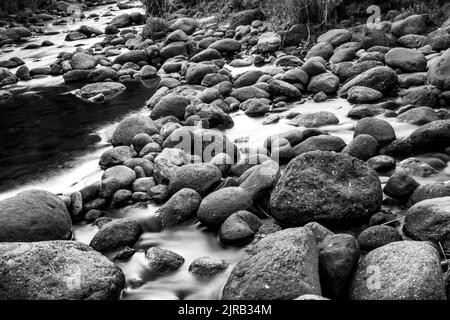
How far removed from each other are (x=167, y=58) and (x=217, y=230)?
6237 mm

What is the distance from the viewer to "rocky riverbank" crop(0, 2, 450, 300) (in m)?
2.52

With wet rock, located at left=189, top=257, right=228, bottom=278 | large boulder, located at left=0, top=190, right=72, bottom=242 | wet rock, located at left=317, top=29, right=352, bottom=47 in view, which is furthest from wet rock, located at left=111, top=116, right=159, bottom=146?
wet rock, located at left=317, top=29, right=352, bottom=47

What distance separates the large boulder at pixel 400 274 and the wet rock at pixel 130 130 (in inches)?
126

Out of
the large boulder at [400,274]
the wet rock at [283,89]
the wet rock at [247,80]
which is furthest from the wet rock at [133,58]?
the large boulder at [400,274]

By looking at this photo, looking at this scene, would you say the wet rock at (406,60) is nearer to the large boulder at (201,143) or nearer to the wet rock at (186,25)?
the large boulder at (201,143)

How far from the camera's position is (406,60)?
593cm

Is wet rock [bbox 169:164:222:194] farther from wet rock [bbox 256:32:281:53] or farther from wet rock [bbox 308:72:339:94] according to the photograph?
wet rock [bbox 256:32:281:53]

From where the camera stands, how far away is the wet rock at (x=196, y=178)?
151 inches

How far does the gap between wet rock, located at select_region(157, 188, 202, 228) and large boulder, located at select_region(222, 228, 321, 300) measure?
106 centimetres

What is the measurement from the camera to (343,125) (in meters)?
4.92

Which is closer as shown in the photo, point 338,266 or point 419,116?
point 338,266

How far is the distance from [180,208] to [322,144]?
1.43 metres

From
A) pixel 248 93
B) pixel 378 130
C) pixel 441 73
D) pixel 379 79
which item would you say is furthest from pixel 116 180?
pixel 441 73

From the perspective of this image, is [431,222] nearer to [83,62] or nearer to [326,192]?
[326,192]
